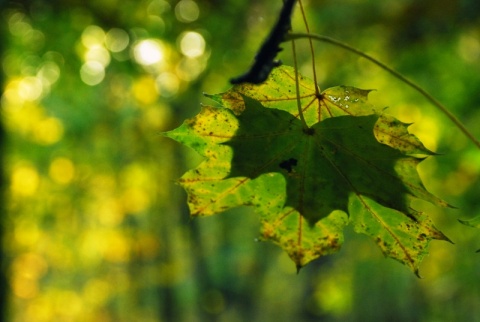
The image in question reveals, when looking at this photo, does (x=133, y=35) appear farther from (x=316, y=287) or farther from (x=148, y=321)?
(x=148, y=321)

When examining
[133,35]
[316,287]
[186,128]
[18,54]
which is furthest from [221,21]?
[316,287]

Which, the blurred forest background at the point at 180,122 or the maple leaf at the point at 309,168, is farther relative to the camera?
the blurred forest background at the point at 180,122

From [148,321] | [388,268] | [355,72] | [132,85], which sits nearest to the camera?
[355,72]

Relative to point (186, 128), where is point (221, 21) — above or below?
above

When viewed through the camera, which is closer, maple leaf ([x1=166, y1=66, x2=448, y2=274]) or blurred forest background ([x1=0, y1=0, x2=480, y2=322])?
maple leaf ([x1=166, y1=66, x2=448, y2=274])
